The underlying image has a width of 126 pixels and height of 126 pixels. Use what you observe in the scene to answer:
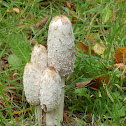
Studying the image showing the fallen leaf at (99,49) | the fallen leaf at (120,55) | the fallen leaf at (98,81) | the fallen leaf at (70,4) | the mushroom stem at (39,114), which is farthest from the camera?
the fallen leaf at (70,4)

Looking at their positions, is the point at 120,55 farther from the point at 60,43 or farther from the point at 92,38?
the point at 60,43

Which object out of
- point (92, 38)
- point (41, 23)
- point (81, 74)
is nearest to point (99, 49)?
point (92, 38)

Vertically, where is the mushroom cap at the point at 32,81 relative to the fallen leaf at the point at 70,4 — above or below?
below

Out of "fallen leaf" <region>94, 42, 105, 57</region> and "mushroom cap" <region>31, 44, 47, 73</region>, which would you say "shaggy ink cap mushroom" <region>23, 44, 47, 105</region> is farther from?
"fallen leaf" <region>94, 42, 105, 57</region>

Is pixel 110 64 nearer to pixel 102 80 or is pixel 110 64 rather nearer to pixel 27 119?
pixel 102 80

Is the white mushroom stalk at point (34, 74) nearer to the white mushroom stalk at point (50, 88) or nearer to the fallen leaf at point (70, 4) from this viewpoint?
the white mushroom stalk at point (50, 88)

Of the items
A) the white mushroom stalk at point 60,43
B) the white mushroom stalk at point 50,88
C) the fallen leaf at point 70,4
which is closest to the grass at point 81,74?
the fallen leaf at point 70,4

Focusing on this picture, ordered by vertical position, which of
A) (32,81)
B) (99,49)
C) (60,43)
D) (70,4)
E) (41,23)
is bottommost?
(32,81)
